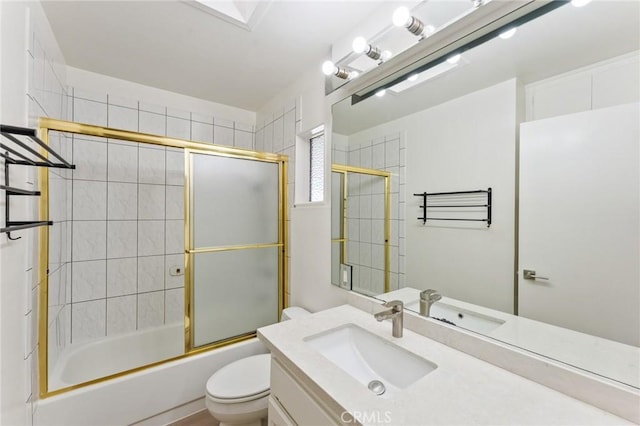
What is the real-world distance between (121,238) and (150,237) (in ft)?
0.67

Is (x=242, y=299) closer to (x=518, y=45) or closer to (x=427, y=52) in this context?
(x=427, y=52)

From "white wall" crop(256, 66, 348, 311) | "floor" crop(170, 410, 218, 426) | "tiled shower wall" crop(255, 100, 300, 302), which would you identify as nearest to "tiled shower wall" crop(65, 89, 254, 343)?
"tiled shower wall" crop(255, 100, 300, 302)

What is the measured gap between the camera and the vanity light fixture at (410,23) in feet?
3.31

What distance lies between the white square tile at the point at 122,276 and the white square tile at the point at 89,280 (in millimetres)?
32

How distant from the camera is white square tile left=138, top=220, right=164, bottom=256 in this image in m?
2.27

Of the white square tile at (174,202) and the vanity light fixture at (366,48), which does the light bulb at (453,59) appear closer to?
the vanity light fixture at (366,48)

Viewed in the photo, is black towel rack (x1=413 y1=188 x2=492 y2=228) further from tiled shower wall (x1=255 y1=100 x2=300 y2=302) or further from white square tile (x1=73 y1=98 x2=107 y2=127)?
white square tile (x1=73 y1=98 x2=107 y2=127)

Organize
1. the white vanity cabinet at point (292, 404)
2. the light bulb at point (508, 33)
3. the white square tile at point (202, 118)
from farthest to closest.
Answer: the white square tile at point (202, 118), the light bulb at point (508, 33), the white vanity cabinet at point (292, 404)

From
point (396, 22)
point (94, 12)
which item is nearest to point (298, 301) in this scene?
point (396, 22)

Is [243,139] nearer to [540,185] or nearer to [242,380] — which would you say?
[242,380]

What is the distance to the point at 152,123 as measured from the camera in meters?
2.29

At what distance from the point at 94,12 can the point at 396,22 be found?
1571 mm

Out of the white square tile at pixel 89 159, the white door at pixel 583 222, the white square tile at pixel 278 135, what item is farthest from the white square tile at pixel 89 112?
the white door at pixel 583 222

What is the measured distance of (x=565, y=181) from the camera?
79 centimetres
